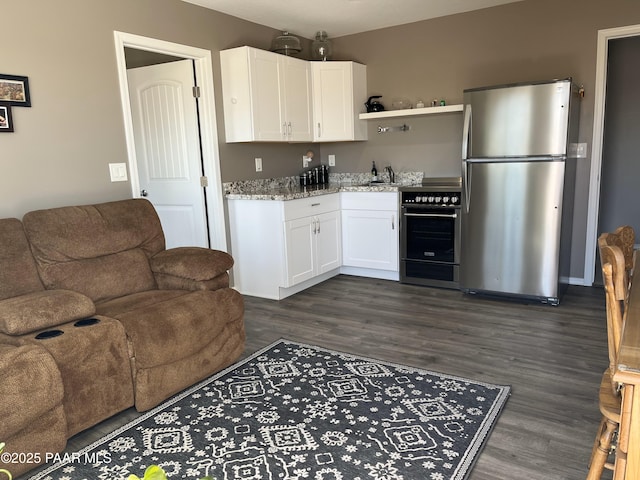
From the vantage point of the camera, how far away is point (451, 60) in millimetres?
4551

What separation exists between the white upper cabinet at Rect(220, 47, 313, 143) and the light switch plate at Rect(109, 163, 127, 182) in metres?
1.11

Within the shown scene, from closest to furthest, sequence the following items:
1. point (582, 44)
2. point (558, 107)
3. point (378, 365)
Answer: point (378, 365) < point (558, 107) < point (582, 44)

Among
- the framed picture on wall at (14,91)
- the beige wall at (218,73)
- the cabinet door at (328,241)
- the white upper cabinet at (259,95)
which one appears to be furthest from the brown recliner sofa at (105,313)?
the cabinet door at (328,241)

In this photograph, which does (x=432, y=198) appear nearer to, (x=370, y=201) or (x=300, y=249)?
(x=370, y=201)

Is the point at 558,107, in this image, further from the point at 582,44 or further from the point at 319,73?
the point at 319,73

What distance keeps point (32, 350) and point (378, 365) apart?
179cm

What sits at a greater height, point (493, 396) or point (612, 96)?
point (612, 96)

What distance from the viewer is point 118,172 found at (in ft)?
10.9

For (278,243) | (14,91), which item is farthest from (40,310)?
(278,243)


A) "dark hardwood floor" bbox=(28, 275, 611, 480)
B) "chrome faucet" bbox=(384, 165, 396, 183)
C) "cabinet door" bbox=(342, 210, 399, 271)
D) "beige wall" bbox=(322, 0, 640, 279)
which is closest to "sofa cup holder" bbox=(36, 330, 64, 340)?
"dark hardwood floor" bbox=(28, 275, 611, 480)

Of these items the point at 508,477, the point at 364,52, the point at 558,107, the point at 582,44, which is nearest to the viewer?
the point at 508,477

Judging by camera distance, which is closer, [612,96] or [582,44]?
[582,44]

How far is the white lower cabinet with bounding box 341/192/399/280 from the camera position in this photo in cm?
455

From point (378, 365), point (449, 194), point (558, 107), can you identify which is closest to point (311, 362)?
point (378, 365)
